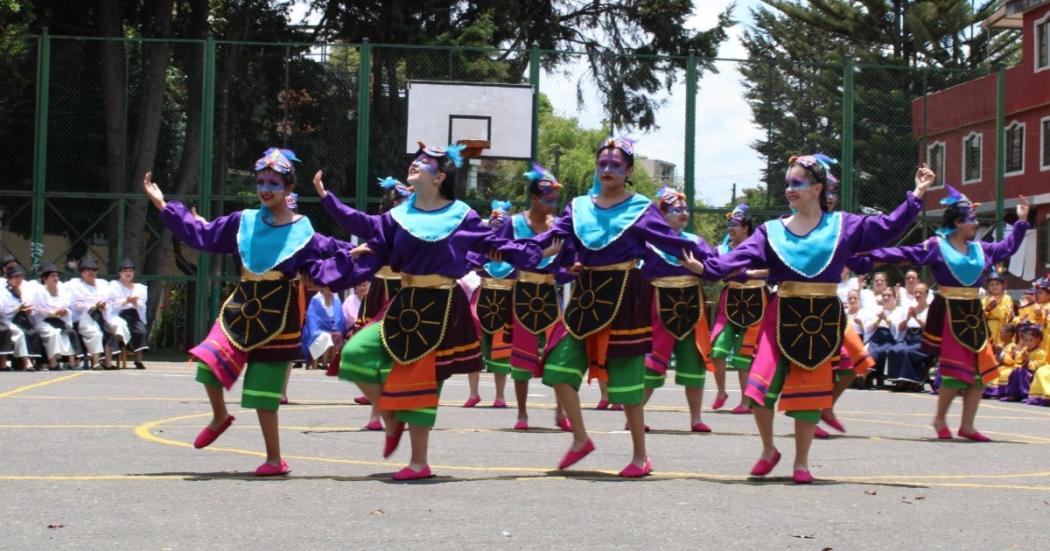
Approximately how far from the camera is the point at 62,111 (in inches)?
1031

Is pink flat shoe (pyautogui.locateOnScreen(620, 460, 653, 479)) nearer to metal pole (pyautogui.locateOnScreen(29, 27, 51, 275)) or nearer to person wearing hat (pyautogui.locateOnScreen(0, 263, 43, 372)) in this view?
person wearing hat (pyautogui.locateOnScreen(0, 263, 43, 372))

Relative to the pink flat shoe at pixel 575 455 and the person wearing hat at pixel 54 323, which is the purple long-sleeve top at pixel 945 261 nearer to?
the pink flat shoe at pixel 575 455

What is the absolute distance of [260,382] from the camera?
29.7ft

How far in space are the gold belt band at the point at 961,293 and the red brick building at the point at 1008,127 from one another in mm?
11491

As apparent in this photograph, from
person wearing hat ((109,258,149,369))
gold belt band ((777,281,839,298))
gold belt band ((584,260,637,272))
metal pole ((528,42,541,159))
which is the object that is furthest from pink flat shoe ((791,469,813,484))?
metal pole ((528,42,541,159))

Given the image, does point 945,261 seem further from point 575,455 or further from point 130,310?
point 130,310

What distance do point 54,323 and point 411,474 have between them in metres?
14.7

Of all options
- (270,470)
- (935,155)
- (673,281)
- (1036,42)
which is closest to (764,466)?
(270,470)

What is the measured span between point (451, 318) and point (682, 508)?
2.05 metres

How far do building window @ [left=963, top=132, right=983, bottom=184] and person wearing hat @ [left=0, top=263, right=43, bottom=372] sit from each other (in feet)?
54.1

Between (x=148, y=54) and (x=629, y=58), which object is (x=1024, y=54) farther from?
(x=148, y=54)

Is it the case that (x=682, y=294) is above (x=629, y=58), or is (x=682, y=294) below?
below

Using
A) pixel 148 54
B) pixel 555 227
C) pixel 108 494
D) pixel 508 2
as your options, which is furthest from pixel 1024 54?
pixel 108 494

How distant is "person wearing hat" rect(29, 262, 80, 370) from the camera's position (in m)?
22.0
